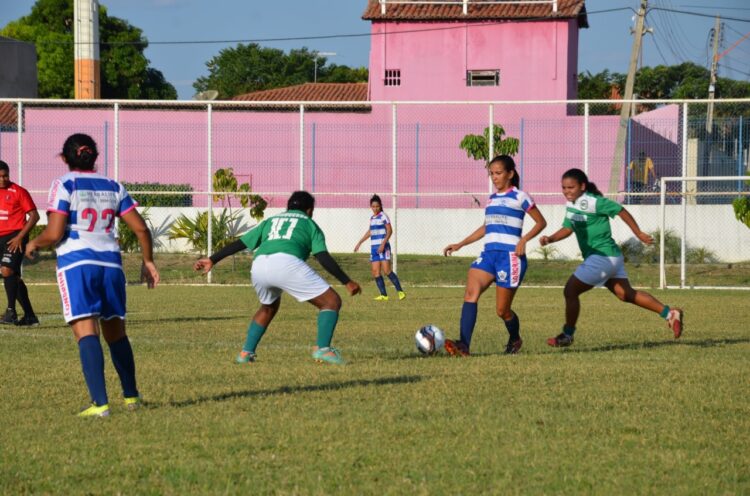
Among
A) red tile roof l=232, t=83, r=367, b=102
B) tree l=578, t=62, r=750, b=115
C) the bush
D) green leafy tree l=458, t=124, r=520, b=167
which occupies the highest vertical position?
tree l=578, t=62, r=750, b=115

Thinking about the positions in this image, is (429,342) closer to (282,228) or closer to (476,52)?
(282,228)

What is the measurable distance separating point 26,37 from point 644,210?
158ft

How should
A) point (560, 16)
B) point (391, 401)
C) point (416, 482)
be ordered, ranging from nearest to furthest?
point (416, 482), point (391, 401), point (560, 16)

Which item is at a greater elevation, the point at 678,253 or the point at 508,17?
the point at 508,17

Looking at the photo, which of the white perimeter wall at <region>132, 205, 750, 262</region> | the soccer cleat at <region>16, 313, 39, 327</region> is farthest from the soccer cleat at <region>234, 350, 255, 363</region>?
the white perimeter wall at <region>132, 205, 750, 262</region>

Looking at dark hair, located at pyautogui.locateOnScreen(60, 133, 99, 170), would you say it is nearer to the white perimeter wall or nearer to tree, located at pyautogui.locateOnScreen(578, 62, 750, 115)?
the white perimeter wall

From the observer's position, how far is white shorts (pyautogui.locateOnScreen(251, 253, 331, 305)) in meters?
9.47

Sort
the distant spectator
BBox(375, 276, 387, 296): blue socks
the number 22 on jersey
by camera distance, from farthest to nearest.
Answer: the distant spectator, BBox(375, 276, 387, 296): blue socks, the number 22 on jersey

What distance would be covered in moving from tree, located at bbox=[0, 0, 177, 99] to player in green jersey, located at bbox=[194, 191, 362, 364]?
56230mm

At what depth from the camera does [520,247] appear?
10.4m

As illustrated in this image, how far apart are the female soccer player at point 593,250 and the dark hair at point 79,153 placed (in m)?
5.36

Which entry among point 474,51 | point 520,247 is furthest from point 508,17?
point 520,247

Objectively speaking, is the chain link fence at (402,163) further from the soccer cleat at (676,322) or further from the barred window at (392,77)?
the soccer cleat at (676,322)

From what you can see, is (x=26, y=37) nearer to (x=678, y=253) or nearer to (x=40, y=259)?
(x=40, y=259)
